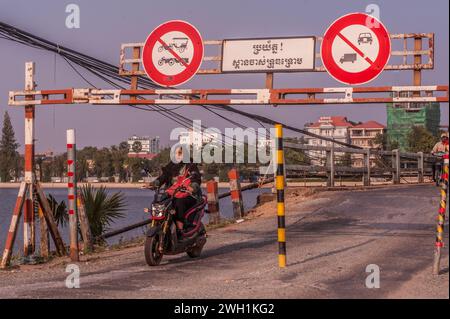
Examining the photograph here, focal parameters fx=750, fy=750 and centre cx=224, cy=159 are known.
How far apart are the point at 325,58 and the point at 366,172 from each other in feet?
50.1

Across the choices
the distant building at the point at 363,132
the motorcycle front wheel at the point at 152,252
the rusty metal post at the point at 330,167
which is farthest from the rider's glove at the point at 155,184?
the distant building at the point at 363,132

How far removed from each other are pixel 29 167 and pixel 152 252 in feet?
13.2

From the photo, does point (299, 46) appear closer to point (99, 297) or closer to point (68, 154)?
point (68, 154)

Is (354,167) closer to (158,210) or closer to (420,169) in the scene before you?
(420,169)

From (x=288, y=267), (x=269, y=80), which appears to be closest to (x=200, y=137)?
(x=269, y=80)

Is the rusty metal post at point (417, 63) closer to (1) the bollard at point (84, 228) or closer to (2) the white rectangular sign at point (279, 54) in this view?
(2) the white rectangular sign at point (279, 54)

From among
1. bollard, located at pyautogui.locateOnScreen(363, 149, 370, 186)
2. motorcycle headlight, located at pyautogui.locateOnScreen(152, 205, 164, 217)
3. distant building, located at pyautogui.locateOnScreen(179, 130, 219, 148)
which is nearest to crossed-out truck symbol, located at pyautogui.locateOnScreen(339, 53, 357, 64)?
motorcycle headlight, located at pyautogui.locateOnScreen(152, 205, 164, 217)

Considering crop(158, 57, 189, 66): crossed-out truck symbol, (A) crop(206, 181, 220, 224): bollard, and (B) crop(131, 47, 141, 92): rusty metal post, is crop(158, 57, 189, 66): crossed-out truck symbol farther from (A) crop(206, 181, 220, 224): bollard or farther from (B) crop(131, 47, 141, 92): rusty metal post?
(A) crop(206, 181, 220, 224): bollard

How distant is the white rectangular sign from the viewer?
40.7ft

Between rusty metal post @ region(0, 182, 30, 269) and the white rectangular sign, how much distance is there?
A: 4.59 m

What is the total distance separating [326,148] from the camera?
79.8 feet

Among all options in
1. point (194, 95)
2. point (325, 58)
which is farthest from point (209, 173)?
point (325, 58)

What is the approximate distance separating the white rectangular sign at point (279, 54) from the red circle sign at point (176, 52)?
824mm

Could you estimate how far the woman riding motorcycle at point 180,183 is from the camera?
1167cm
